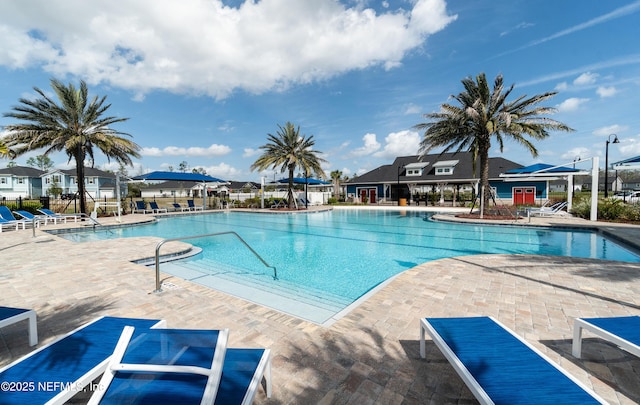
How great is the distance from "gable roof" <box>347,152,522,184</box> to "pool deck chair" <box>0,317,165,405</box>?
1125 inches

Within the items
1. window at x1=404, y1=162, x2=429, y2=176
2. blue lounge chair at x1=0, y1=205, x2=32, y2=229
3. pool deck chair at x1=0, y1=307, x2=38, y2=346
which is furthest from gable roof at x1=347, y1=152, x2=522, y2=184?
blue lounge chair at x1=0, y1=205, x2=32, y2=229

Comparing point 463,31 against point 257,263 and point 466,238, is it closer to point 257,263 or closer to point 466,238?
point 466,238

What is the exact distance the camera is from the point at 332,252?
9.99 metres

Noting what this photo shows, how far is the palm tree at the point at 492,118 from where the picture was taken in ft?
51.6

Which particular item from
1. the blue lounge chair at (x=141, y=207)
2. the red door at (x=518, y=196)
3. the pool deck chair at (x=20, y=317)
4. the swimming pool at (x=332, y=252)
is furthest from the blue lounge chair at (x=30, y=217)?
the red door at (x=518, y=196)

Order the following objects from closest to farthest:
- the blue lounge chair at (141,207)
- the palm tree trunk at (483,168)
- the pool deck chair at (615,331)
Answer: the pool deck chair at (615,331) → the palm tree trunk at (483,168) → the blue lounge chair at (141,207)

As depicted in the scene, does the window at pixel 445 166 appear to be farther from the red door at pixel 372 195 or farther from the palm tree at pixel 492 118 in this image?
the palm tree at pixel 492 118

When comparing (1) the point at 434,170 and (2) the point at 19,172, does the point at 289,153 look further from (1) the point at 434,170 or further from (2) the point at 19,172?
(2) the point at 19,172

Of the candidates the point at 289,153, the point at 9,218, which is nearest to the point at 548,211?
the point at 289,153

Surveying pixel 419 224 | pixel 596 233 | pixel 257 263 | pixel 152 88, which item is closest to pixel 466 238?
pixel 419 224

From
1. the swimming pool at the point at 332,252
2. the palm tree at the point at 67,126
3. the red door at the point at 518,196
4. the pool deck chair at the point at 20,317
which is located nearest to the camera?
the pool deck chair at the point at 20,317

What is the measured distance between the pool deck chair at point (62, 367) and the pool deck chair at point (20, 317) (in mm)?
932

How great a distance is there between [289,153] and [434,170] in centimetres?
1768


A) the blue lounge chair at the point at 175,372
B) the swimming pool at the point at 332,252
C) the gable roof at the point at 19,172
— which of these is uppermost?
the gable roof at the point at 19,172
